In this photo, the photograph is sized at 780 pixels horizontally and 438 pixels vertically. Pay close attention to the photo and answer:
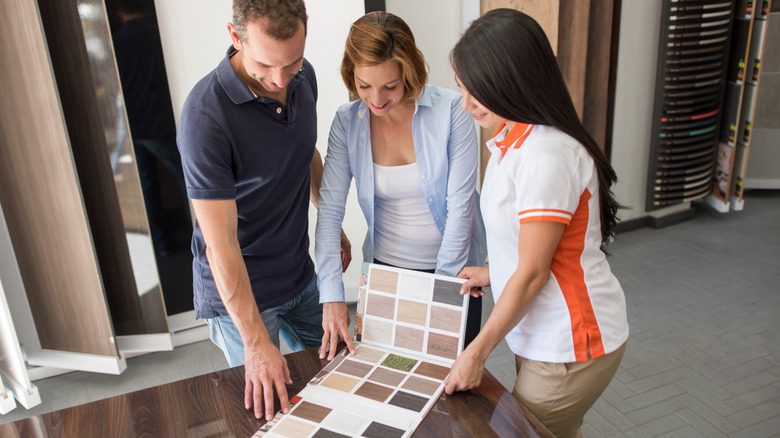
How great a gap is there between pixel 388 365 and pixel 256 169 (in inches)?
25.6

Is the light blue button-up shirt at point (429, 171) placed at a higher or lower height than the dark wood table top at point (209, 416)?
higher

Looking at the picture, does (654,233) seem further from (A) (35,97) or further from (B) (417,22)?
(A) (35,97)

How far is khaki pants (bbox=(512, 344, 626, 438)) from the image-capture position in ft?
4.90

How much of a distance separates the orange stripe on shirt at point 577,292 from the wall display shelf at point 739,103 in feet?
12.5

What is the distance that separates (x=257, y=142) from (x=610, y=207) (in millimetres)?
952

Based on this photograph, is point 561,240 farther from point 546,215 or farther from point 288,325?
point 288,325

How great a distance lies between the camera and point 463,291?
1.62 meters

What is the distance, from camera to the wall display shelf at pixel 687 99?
4.16 metres

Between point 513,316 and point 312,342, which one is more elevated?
point 513,316

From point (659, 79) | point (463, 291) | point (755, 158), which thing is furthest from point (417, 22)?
point (755, 158)

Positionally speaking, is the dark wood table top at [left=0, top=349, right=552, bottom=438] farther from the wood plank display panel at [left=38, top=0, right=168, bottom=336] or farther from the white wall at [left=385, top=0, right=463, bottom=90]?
the white wall at [left=385, top=0, right=463, bottom=90]

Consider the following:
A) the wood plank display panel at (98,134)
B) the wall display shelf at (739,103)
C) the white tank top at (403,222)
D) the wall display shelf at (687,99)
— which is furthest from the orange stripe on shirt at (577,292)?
the wall display shelf at (739,103)

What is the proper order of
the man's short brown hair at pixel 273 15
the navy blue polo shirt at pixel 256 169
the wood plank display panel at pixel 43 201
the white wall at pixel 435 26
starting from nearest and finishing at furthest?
the man's short brown hair at pixel 273 15 → the navy blue polo shirt at pixel 256 169 → the wood plank display panel at pixel 43 201 → the white wall at pixel 435 26

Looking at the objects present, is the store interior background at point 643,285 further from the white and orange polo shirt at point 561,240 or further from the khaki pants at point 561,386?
the white and orange polo shirt at point 561,240
